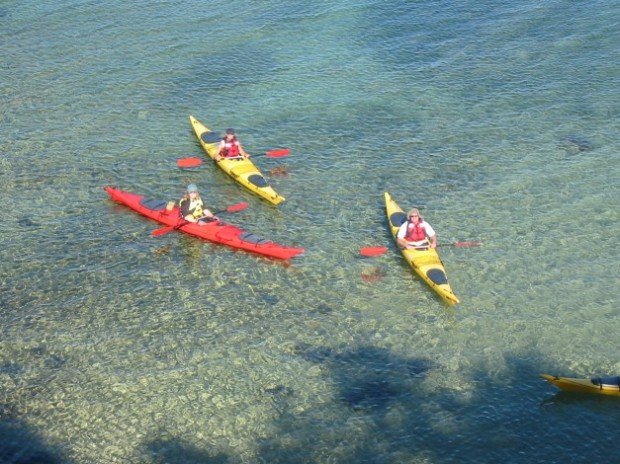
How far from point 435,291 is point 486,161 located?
7.16 meters

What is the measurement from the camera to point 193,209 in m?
22.5

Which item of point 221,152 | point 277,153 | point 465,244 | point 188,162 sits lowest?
point 465,244

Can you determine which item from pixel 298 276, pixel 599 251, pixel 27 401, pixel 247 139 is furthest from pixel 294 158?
pixel 27 401

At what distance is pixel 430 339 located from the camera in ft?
60.2

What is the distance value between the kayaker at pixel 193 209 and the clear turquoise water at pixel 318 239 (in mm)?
1109

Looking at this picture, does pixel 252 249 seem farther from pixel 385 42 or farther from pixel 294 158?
pixel 385 42

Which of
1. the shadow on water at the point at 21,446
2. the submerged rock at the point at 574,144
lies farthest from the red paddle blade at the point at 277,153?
the shadow on water at the point at 21,446

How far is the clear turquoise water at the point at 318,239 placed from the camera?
16.4 meters

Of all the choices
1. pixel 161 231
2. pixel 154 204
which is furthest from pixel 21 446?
pixel 154 204

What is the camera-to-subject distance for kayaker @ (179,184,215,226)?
22.5 m

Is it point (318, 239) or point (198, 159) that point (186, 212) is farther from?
point (198, 159)

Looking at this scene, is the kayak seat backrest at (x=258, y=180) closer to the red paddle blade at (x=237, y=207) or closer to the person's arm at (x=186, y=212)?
the red paddle blade at (x=237, y=207)

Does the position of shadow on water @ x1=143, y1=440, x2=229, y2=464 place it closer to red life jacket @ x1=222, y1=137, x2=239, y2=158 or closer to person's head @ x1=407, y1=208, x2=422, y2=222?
person's head @ x1=407, y1=208, x2=422, y2=222

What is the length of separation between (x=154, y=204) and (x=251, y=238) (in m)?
3.36
